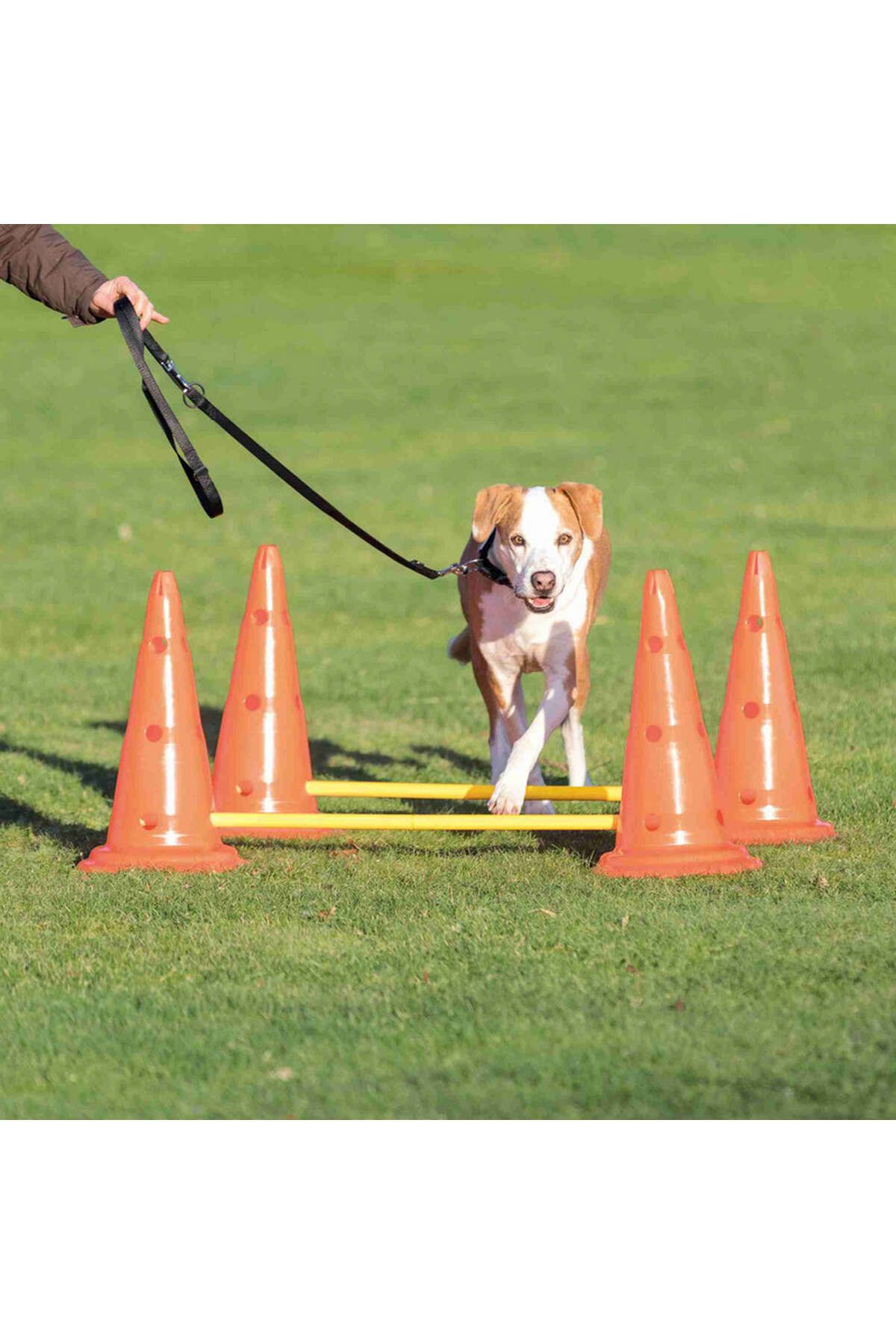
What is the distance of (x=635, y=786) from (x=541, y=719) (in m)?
0.63

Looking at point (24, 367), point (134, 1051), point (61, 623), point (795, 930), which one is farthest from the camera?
→ point (24, 367)

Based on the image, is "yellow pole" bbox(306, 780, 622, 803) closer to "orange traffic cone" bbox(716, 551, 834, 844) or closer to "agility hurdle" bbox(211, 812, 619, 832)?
"agility hurdle" bbox(211, 812, 619, 832)

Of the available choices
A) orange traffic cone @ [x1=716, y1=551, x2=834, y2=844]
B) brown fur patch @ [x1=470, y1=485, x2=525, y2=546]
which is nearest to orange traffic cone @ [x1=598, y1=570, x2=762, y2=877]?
orange traffic cone @ [x1=716, y1=551, x2=834, y2=844]

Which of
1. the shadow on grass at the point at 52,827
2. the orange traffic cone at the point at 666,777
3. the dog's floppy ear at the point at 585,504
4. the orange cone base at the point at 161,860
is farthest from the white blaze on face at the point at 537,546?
the shadow on grass at the point at 52,827

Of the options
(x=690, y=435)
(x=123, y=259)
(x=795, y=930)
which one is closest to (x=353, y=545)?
(x=690, y=435)

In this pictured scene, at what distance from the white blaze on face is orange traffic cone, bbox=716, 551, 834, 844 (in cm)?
83

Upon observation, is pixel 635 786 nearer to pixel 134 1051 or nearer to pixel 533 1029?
pixel 533 1029

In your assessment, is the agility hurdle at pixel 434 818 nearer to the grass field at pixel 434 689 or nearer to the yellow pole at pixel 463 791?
the yellow pole at pixel 463 791

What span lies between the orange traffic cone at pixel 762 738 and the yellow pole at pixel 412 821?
808 millimetres

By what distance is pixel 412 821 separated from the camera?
6.87 meters

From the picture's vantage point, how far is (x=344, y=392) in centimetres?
2800

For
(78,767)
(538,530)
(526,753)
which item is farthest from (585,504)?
(78,767)

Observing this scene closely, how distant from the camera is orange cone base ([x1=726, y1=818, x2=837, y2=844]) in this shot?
7352 mm

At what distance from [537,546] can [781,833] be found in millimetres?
1565
